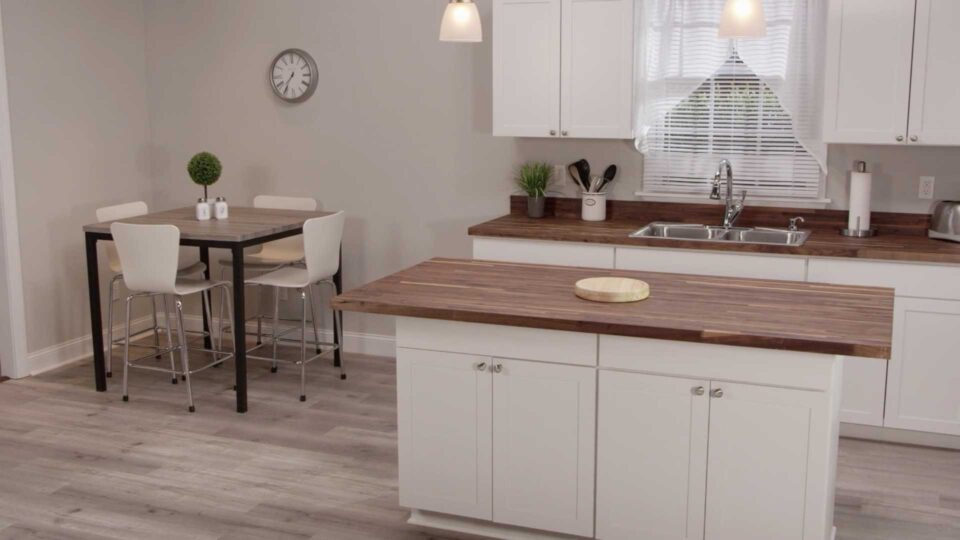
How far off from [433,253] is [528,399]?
2.57m

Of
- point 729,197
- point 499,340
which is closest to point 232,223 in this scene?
point 499,340

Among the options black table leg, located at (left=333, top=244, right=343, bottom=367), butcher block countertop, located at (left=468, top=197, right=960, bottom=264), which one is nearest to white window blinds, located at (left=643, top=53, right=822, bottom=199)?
butcher block countertop, located at (left=468, top=197, right=960, bottom=264)

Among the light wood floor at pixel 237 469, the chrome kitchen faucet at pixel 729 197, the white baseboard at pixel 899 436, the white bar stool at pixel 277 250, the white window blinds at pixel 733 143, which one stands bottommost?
the light wood floor at pixel 237 469

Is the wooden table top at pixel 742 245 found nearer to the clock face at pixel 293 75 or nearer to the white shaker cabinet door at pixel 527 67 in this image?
the white shaker cabinet door at pixel 527 67

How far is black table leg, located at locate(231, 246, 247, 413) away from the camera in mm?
4707

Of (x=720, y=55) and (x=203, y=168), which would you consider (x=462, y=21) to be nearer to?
(x=720, y=55)

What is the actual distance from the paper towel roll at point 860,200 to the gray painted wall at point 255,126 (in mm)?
1116

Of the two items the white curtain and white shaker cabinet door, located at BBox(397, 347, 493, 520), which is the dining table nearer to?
white shaker cabinet door, located at BBox(397, 347, 493, 520)

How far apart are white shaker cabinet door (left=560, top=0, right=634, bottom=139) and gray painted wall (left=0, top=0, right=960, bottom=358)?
1.28 ft

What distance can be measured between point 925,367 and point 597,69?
201 centimetres

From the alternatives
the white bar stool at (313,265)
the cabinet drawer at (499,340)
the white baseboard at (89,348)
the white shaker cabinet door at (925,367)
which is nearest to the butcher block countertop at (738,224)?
the white shaker cabinet door at (925,367)

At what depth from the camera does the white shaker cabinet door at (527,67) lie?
4.87 metres

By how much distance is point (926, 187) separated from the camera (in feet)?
15.3

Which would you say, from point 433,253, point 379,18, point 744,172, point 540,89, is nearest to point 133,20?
point 379,18
